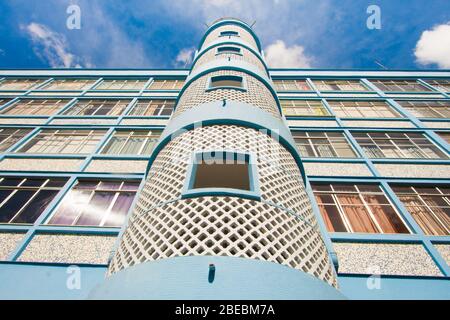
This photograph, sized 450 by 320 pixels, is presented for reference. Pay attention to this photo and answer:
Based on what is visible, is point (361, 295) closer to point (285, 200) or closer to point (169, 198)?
point (285, 200)

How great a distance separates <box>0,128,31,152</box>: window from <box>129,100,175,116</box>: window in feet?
19.1

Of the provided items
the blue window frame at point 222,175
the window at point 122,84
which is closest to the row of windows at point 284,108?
the window at point 122,84

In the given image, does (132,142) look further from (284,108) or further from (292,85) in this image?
(292,85)

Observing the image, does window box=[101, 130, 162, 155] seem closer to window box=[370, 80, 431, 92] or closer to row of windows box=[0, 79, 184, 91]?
row of windows box=[0, 79, 184, 91]

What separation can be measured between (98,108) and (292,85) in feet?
45.8

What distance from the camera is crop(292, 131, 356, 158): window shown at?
12508 mm

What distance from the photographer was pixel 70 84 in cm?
2094

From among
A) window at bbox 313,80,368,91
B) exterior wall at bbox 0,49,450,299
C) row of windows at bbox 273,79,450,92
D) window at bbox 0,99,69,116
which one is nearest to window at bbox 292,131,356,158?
exterior wall at bbox 0,49,450,299

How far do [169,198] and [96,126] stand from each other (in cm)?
1078

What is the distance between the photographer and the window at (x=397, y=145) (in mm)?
12594

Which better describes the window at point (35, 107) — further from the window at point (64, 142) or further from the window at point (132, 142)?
the window at point (132, 142)

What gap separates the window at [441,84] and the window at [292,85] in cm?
946

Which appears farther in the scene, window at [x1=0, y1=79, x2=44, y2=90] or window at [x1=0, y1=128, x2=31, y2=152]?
window at [x1=0, y1=79, x2=44, y2=90]
